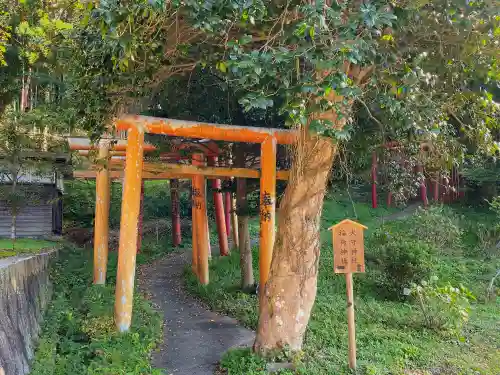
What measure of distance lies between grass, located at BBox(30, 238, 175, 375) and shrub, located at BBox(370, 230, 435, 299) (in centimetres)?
569

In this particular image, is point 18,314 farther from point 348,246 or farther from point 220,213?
point 220,213

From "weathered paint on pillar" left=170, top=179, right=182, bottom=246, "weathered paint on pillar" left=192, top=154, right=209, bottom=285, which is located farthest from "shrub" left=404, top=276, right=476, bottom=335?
"weathered paint on pillar" left=170, top=179, right=182, bottom=246

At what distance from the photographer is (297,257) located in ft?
21.5

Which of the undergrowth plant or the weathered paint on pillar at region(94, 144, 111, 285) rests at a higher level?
the weathered paint on pillar at region(94, 144, 111, 285)

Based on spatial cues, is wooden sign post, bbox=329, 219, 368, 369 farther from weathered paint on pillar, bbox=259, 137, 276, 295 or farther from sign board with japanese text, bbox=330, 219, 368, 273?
weathered paint on pillar, bbox=259, 137, 276, 295

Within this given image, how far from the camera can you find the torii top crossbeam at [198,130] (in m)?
7.77

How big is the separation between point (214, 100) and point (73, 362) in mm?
6471

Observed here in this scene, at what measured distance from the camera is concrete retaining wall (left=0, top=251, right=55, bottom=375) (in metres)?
4.99

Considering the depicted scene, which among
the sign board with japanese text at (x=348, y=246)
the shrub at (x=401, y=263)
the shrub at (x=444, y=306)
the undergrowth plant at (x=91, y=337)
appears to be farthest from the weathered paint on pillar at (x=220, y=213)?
the sign board with japanese text at (x=348, y=246)

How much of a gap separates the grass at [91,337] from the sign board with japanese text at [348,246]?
9.36ft

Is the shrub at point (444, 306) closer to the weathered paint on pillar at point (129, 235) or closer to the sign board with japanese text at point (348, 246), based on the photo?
the sign board with japanese text at point (348, 246)

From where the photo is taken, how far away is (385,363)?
6715mm

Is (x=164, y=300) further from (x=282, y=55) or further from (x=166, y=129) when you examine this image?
(x=282, y=55)

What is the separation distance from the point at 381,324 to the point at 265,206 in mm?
3330
